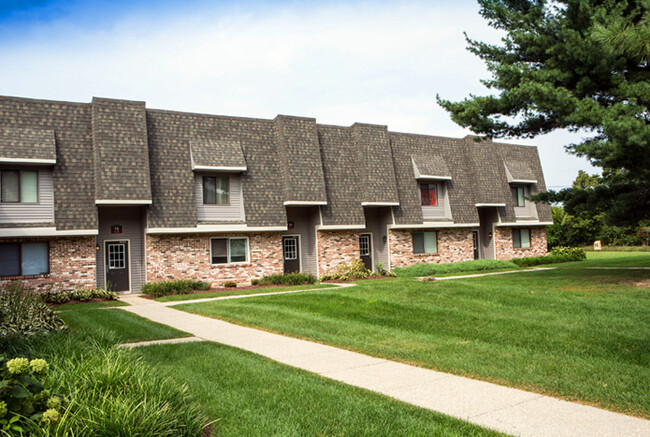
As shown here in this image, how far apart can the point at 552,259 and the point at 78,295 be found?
2515 cm

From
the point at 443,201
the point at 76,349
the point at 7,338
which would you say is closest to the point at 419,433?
the point at 76,349

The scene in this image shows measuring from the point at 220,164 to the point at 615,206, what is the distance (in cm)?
1470

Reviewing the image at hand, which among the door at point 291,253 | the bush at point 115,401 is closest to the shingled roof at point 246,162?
the door at point 291,253

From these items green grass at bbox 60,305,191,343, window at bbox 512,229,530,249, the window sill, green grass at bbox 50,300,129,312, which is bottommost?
green grass at bbox 50,300,129,312

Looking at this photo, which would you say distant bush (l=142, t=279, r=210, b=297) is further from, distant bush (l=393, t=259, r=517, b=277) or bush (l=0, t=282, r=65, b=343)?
distant bush (l=393, t=259, r=517, b=277)

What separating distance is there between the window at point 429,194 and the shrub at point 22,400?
2447cm

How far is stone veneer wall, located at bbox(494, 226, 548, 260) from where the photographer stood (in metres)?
29.9

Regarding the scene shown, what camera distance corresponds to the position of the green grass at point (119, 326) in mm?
9590

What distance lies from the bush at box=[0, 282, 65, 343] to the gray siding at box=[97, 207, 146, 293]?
1048 centimetres

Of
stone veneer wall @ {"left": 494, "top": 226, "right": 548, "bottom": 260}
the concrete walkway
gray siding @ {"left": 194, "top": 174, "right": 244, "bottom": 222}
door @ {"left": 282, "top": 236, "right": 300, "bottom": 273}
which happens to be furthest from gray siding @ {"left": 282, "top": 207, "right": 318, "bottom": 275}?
the concrete walkway

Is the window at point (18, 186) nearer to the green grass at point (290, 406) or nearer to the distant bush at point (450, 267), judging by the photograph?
the green grass at point (290, 406)

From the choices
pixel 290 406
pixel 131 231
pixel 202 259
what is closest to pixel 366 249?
pixel 202 259

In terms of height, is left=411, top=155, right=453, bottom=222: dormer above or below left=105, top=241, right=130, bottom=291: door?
above

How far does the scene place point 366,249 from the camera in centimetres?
2645
